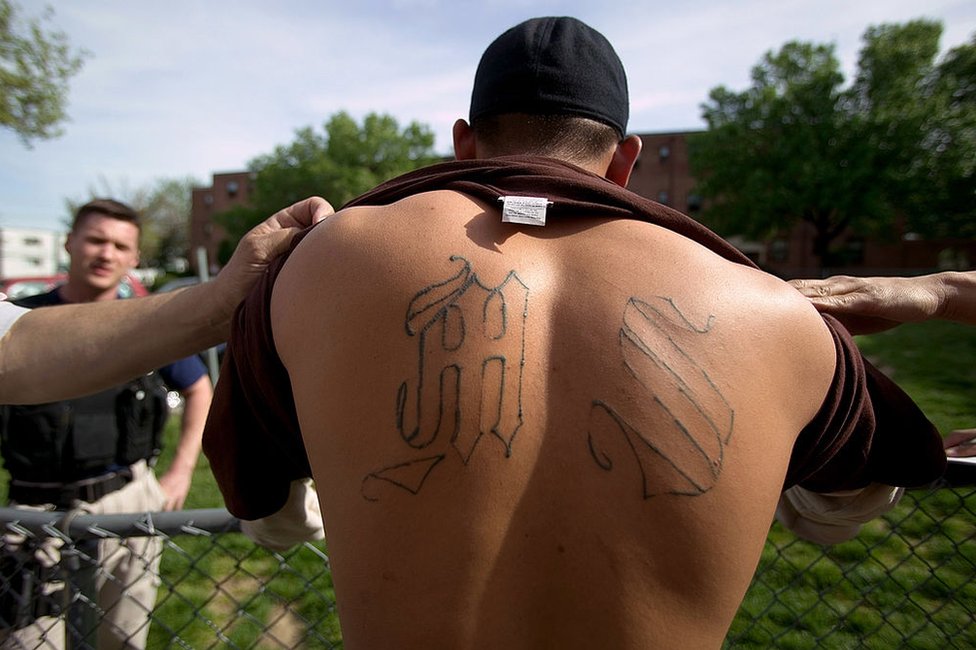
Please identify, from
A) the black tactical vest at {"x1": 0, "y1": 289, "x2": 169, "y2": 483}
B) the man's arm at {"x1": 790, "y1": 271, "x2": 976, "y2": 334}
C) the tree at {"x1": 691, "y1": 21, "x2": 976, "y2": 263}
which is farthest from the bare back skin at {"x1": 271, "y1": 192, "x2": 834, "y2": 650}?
the tree at {"x1": 691, "y1": 21, "x2": 976, "y2": 263}

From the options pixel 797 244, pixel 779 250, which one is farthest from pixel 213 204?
pixel 797 244

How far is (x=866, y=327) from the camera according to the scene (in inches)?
59.8

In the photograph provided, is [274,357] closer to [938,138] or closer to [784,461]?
[784,461]

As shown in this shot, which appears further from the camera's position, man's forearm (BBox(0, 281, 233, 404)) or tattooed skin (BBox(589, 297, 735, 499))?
man's forearm (BBox(0, 281, 233, 404))

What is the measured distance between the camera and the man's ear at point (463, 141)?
57.6 inches

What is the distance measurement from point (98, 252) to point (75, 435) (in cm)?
112

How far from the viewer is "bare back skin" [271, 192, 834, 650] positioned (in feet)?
3.25

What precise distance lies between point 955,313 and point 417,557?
59.0 inches

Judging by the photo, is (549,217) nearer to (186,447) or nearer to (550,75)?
(550,75)

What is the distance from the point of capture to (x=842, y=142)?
2873 cm

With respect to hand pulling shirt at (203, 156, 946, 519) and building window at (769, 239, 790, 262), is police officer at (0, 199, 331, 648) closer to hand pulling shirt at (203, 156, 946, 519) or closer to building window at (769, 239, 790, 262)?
hand pulling shirt at (203, 156, 946, 519)

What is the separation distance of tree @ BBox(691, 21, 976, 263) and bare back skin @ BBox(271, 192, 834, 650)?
31797mm

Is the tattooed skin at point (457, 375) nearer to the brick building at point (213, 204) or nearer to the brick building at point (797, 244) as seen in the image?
the brick building at point (797, 244)

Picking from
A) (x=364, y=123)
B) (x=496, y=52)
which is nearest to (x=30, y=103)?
(x=496, y=52)
